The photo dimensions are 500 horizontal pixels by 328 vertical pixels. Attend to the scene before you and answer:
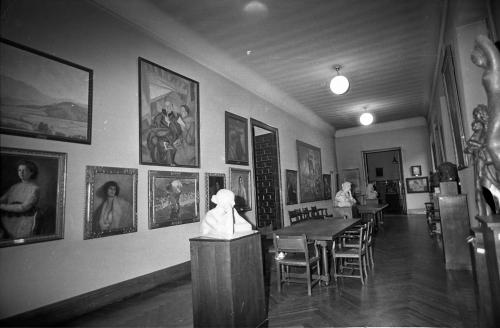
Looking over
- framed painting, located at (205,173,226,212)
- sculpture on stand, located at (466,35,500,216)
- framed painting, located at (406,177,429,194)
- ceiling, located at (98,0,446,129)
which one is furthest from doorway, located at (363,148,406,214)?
sculpture on stand, located at (466,35,500,216)

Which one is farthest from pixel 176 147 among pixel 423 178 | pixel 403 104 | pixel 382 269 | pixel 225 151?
pixel 423 178

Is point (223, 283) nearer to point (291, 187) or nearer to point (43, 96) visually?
point (43, 96)

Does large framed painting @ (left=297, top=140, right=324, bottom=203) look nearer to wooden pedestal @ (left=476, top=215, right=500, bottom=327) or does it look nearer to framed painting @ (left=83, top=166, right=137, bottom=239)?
framed painting @ (left=83, top=166, right=137, bottom=239)

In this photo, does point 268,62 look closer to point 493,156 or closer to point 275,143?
point 275,143

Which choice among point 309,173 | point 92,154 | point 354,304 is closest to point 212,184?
point 92,154

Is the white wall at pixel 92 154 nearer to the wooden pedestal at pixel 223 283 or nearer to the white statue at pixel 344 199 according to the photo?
the wooden pedestal at pixel 223 283

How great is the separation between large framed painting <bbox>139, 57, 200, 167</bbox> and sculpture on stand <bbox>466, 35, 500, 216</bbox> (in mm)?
4095

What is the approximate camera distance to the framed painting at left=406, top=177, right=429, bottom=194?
1357cm

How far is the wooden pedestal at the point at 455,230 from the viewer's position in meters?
4.84

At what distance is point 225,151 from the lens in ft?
20.8

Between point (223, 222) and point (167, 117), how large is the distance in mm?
2729

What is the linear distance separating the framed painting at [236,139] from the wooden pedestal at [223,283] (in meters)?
3.74

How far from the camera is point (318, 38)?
19.2 ft

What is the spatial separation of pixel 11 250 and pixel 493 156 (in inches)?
187
